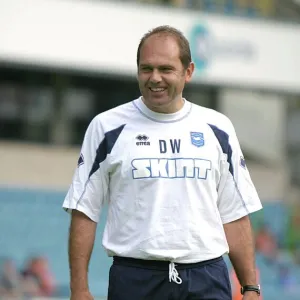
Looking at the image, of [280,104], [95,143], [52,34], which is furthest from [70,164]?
[95,143]

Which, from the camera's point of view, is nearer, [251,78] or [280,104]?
[251,78]

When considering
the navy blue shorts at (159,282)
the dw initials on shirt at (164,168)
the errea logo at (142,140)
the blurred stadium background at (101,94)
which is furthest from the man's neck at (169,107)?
the blurred stadium background at (101,94)

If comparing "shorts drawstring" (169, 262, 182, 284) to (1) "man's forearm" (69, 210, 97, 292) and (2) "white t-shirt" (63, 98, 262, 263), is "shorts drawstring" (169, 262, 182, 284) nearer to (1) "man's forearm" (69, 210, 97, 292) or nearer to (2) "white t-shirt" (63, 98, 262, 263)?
(2) "white t-shirt" (63, 98, 262, 263)

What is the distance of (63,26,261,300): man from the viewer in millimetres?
4605

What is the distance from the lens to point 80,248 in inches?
181

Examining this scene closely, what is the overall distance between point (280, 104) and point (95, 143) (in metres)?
23.5

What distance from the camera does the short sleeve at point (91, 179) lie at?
4707 mm

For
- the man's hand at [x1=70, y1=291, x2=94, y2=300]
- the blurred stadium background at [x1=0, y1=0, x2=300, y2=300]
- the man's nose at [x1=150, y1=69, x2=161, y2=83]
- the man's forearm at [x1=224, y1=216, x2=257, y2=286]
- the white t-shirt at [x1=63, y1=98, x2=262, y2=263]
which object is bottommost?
the man's hand at [x1=70, y1=291, x2=94, y2=300]

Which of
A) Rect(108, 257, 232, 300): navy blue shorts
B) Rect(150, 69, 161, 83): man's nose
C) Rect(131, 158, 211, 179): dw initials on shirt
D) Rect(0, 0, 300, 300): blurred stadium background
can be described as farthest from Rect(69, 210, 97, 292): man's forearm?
Rect(0, 0, 300, 300): blurred stadium background

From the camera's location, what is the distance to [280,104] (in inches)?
1097

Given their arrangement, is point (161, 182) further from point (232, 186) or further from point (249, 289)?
point (249, 289)

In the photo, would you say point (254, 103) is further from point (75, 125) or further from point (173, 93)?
point (173, 93)

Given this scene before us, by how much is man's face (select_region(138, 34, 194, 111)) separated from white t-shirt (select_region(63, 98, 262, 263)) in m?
0.12

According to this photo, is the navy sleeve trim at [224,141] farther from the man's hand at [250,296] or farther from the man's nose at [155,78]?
the man's hand at [250,296]
